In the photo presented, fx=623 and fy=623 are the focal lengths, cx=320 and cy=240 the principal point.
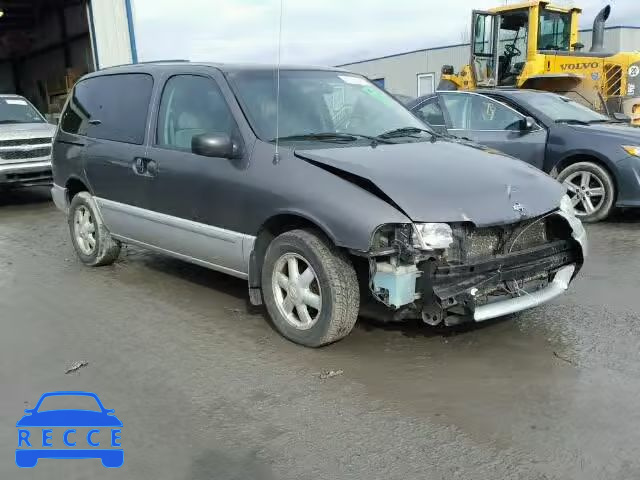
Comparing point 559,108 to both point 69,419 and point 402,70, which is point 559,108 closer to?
point 69,419

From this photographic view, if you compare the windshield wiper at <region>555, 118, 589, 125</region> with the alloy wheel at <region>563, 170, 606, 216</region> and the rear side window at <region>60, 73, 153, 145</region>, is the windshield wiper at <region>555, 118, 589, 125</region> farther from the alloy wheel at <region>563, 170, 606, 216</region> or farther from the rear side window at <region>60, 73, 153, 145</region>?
the rear side window at <region>60, 73, 153, 145</region>

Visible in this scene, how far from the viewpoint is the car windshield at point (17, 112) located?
439 inches

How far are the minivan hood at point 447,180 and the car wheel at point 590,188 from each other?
3.69 meters

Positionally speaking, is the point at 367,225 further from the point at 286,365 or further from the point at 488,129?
the point at 488,129

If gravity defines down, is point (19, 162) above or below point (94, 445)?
above

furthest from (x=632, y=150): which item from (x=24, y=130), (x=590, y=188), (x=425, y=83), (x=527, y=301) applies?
(x=425, y=83)

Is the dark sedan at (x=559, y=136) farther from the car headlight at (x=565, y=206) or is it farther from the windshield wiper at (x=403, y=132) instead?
the car headlight at (x=565, y=206)

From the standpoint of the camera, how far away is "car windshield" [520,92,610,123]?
828cm

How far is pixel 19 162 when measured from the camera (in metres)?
10.1

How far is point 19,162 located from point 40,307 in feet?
20.0

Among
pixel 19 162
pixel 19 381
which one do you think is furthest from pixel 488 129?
pixel 19 162

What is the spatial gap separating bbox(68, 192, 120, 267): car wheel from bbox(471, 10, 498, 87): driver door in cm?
992

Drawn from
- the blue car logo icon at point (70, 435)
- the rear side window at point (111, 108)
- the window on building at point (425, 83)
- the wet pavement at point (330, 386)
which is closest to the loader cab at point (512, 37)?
the wet pavement at point (330, 386)

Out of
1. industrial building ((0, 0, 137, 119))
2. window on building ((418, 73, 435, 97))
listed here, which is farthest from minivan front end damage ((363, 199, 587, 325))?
window on building ((418, 73, 435, 97))
